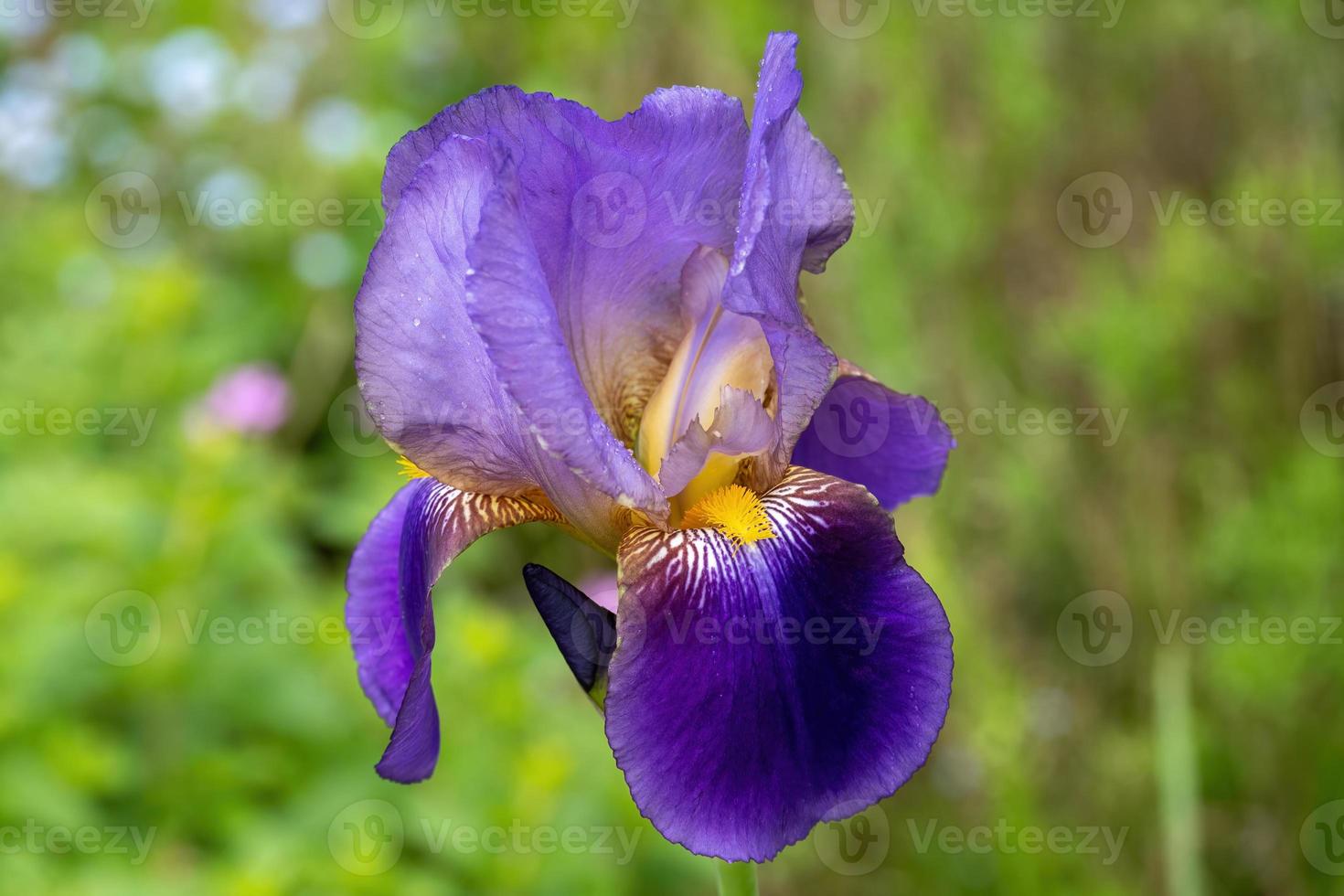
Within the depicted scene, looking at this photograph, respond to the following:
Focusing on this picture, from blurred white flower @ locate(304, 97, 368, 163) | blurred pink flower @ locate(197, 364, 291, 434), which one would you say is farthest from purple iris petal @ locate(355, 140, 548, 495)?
blurred white flower @ locate(304, 97, 368, 163)

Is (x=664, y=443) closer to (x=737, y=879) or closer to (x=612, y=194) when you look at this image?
(x=612, y=194)

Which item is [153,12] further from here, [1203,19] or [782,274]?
[782,274]

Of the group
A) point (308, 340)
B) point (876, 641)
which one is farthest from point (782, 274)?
point (308, 340)

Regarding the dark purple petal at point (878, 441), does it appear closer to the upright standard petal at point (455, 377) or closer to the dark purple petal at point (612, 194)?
the dark purple petal at point (612, 194)

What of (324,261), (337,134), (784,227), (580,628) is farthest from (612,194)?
(337,134)

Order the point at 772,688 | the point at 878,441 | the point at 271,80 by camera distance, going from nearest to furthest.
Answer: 1. the point at 772,688
2. the point at 878,441
3. the point at 271,80

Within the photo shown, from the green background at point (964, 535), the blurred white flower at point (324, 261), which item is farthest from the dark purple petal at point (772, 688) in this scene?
the blurred white flower at point (324, 261)
